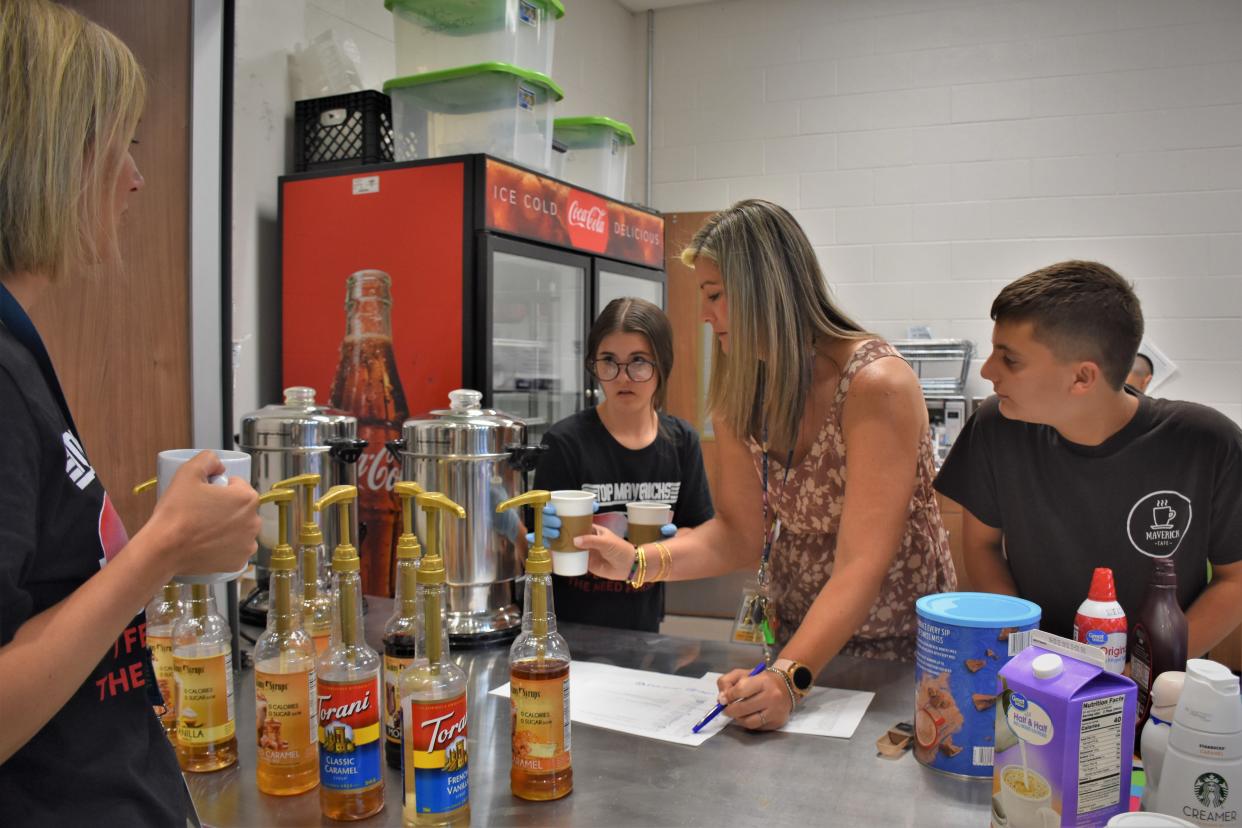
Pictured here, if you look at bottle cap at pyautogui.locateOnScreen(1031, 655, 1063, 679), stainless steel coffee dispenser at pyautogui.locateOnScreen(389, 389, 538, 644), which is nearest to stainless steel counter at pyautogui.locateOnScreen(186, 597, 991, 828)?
bottle cap at pyautogui.locateOnScreen(1031, 655, 1063, 679)

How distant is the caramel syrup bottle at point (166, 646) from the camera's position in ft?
4.19

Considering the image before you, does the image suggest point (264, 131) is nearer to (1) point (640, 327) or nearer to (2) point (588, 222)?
(2) point (588, 222)

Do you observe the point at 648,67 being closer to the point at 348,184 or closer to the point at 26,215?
the point at 348,184

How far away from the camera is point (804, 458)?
1.76 metres

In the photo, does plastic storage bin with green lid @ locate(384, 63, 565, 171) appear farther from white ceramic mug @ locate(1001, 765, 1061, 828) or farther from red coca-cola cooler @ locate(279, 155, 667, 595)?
white ceramic mug @ locate(1001, 765, 1061, 828)

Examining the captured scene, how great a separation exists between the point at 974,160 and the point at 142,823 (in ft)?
16.0

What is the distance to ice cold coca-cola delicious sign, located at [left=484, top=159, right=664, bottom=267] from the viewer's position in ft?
8.62

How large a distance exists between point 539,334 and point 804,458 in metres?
1.69

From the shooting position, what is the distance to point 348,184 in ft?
9.07

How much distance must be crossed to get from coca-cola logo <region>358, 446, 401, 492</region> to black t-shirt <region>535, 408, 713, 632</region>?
456 mm

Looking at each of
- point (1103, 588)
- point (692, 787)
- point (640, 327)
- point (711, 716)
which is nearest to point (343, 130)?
point (640, 327)

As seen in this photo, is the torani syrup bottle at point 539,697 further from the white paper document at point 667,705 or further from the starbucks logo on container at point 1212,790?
the starbucks logo on container at point 1212,790

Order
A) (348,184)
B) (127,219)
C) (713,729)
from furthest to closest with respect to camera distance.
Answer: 1. (348,184)
2. (127,219)
3. (713,729)

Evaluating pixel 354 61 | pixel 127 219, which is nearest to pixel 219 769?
pixel 127 219
